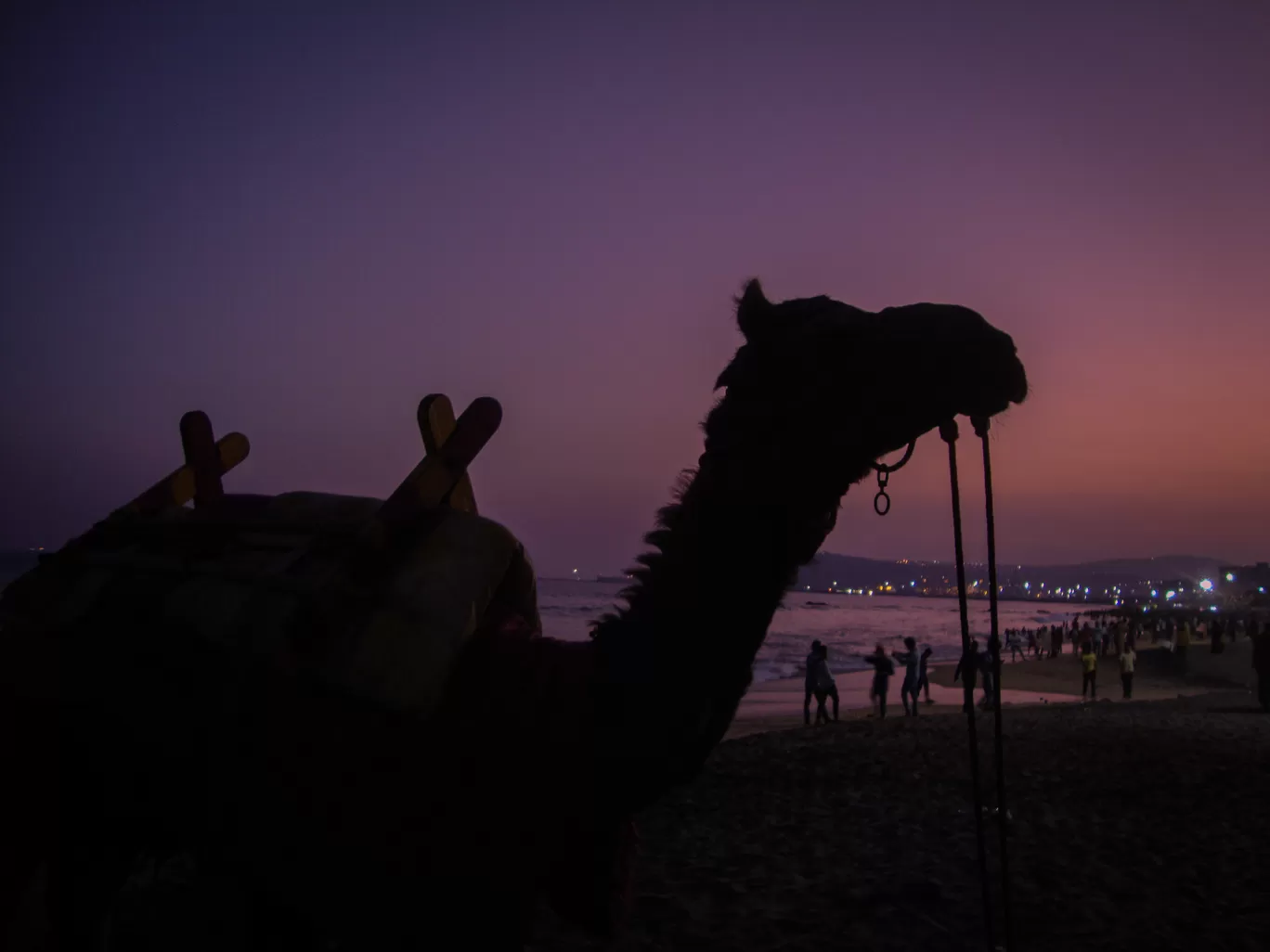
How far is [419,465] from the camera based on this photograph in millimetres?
2758

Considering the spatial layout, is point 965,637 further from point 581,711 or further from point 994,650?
point 581,711

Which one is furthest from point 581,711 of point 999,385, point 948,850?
point 948,850

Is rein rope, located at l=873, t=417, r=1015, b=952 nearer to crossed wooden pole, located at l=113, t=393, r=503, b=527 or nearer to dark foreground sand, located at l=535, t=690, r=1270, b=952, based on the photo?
crossed wooden pole, located at l=113, t=393, r=503, b=527

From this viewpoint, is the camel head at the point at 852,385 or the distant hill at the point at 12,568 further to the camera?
the distant hill at the point at 12,568

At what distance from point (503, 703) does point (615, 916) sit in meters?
0.78

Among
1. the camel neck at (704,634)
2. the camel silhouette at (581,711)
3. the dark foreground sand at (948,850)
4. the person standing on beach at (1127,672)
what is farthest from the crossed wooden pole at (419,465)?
the person standing on beach at (1127,672)

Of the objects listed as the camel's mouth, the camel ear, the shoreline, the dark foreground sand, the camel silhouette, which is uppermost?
the camel ear

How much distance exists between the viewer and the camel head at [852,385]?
2.00 m

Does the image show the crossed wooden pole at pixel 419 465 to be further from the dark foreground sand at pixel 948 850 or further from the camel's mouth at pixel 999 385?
the dark foreground sand at pixel 948 850

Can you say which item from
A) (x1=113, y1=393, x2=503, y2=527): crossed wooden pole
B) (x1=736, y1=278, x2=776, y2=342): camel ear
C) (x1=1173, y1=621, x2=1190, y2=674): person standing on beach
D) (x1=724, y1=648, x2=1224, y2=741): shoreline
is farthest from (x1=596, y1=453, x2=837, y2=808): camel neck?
(x1=1173, y1=621, x2=1190, y2=674): person standing on beach

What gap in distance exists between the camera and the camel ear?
2.31 meters

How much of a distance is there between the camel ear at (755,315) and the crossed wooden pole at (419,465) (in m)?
1.06

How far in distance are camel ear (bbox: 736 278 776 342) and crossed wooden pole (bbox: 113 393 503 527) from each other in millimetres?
1059

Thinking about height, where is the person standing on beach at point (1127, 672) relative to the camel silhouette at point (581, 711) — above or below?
below
